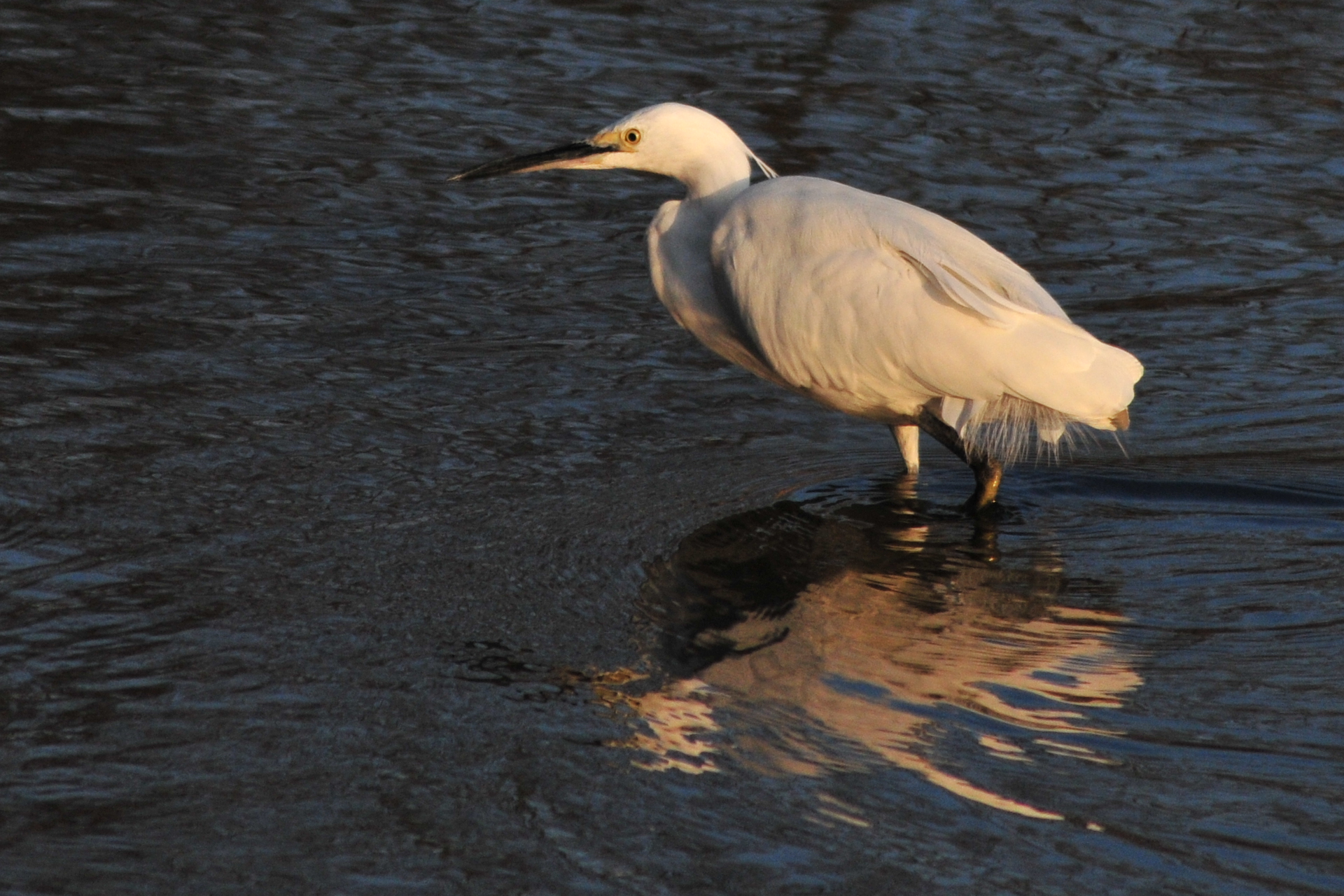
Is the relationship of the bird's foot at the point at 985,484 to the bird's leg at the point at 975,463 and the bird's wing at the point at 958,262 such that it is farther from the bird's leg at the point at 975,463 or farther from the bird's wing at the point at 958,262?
the bird's wing at the point at 958,262

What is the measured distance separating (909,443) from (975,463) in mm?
246

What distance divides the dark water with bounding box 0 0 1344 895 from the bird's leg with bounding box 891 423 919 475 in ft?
0.27

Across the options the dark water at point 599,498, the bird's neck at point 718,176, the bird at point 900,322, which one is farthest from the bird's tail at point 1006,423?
the bird's neck at point 718,176

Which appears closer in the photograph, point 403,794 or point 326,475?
point 403,794

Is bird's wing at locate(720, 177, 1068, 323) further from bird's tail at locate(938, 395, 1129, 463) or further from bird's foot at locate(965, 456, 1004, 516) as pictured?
bird's foot at locate(965, 456, 1004, 516)

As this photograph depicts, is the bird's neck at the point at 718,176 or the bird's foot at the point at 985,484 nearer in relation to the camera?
the bird's foot at the point at 985,484

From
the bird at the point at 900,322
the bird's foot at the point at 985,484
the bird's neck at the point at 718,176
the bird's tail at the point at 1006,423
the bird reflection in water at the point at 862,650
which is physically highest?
the bird's neck at the point at 718,176

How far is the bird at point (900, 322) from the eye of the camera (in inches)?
202

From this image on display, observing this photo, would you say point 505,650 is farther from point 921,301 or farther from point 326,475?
point 921,301

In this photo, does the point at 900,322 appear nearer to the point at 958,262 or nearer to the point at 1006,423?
the point at 958,262

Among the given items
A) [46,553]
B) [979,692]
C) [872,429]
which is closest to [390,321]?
[872,429]

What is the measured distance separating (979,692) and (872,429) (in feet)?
6.66

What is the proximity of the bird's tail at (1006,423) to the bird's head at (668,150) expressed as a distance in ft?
3.35

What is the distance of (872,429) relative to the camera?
6121 mm
